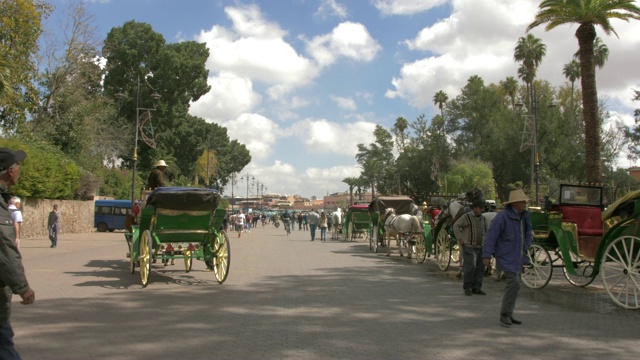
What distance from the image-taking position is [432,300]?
905 centimetres

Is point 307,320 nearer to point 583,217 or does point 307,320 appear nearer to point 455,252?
point 583,217

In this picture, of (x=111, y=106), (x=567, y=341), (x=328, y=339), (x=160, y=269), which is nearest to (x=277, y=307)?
(x=328, y=339)

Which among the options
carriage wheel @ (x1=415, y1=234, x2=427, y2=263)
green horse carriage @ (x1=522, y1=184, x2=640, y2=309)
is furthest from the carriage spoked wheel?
Result: green horse carriage @ (x1=522, y1=184, x2=640, y2=309)

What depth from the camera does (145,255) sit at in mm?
10648

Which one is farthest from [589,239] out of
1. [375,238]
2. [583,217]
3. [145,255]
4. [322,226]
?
[322,226]

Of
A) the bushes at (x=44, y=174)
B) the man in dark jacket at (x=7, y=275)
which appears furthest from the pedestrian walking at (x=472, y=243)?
the bushes at (x=44, y=174)

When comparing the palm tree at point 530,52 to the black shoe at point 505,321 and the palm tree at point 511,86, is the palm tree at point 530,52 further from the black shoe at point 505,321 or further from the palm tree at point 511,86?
the black shoe at point 505,321

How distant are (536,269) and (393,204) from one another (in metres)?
11.8

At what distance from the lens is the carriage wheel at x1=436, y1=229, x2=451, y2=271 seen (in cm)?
1323

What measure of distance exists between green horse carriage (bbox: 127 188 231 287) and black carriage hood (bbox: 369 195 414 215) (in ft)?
36.3

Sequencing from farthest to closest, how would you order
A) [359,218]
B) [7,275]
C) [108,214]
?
[108,214]
[359,218]
[7,275]

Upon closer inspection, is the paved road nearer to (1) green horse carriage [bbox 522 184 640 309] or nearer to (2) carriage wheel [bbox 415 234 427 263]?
(1) green horse carriage [bbox 522 184 640 309]

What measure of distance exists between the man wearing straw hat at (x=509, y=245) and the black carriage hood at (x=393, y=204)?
14.0m

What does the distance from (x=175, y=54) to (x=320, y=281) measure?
47.2 meters
